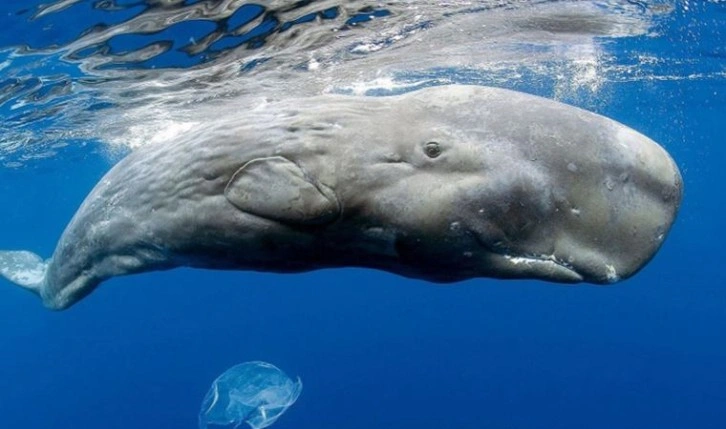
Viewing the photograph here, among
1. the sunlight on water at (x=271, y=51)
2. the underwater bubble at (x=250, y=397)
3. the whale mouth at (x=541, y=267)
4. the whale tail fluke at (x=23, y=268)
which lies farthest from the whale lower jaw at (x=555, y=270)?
the underwater bubble at (x=250, y=397)

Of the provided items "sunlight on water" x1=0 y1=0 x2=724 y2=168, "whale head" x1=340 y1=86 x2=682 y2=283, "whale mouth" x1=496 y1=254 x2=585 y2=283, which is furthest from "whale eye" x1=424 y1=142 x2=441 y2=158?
"sunlight on water" x1=0 y1=0 x2=724 y2=168

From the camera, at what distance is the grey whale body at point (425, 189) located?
11.7ft

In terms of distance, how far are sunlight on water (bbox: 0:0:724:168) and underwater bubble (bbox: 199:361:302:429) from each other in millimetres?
7794

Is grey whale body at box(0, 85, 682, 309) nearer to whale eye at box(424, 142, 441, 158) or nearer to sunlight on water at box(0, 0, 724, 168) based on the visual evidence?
whale eye at box(424, 142, 441, 158)

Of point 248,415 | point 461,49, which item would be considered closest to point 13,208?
point 248,415

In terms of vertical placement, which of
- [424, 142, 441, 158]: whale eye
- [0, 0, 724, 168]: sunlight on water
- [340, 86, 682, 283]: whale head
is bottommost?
[0, 0, 724, 168]: sunlight on water

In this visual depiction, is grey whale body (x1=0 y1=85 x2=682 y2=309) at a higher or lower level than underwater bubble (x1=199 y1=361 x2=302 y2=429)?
higher

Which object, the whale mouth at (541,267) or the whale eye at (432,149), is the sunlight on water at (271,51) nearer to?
the whale eye at (432,149)

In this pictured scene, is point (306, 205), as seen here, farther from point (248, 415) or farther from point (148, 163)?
point (248, 415)

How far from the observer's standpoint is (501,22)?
1411cm

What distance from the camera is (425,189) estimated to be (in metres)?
3.69

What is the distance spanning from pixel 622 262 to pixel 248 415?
610 inches

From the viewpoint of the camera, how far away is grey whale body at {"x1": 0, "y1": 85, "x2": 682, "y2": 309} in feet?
11.7

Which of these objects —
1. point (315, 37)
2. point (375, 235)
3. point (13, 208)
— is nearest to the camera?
point (375, 235)
